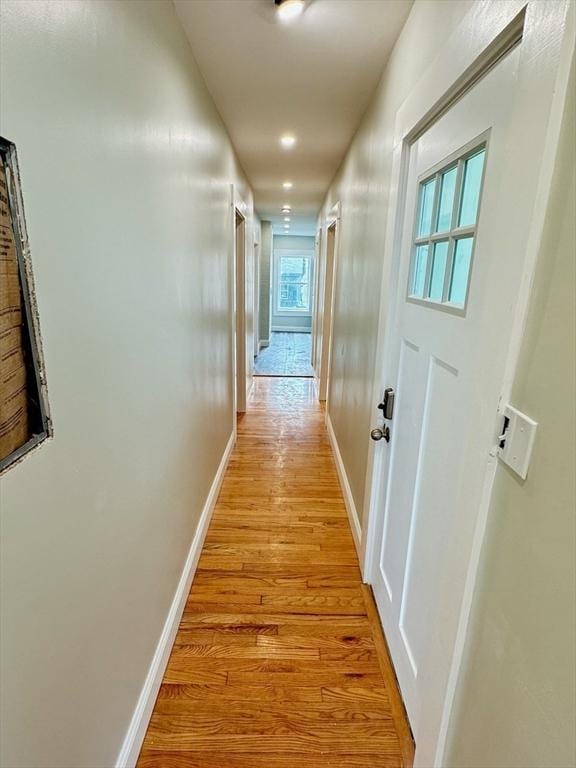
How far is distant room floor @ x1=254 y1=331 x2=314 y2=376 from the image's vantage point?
6.36 m

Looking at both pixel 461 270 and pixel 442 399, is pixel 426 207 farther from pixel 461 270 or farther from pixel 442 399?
pixel 442 399

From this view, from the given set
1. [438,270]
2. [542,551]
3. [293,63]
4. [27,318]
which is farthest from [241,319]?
[542,551]

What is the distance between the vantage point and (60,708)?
807 mm

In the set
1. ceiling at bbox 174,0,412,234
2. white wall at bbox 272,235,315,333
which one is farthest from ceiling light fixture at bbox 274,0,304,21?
A: white wall at bbox 272,235,315,333

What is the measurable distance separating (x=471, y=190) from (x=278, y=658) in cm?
179

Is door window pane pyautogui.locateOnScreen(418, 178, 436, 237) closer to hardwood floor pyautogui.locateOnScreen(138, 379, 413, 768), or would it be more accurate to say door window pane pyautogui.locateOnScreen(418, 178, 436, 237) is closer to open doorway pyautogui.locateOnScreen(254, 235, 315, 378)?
hardwood floor pyautogui.locateOnScreen(138, 379, 413, 768)

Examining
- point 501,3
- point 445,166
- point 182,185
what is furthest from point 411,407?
point 182,185

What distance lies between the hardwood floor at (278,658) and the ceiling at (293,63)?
8.05ft

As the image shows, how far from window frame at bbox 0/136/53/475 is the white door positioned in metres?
0.85

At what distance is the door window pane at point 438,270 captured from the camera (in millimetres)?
1178

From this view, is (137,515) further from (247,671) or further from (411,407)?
(411,407)

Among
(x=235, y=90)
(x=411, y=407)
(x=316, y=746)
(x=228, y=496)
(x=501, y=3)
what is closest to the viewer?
(x=501, y=3)

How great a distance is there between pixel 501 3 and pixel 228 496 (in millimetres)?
2618

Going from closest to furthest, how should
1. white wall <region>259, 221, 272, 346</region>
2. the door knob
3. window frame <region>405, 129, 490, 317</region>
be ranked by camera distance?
window frame <region>405, 129, 490, 317</region> < the door knob < white wall <region>259, 221, 272, 346</region>
